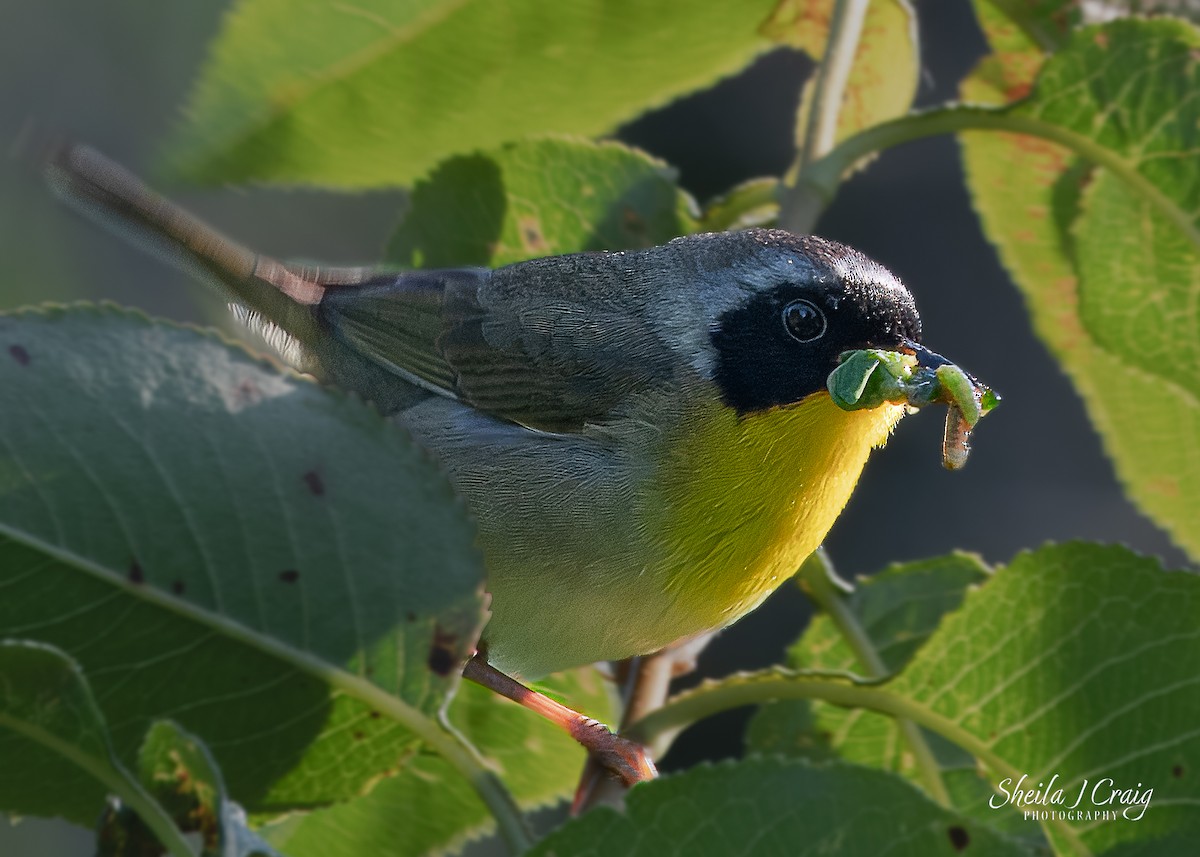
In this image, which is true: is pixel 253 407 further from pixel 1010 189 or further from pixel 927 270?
pixel 927 270

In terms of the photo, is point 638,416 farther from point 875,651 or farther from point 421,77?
point 421,77

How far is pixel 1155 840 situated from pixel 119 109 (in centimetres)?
638

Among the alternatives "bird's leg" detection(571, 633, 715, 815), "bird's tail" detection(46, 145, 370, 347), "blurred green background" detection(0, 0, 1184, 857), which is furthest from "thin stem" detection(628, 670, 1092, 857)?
"blurred green background" detection(0, 0, 1184, 857)

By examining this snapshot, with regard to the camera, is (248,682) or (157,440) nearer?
(157,440)

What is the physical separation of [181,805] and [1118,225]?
1753mm

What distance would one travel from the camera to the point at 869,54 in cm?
245

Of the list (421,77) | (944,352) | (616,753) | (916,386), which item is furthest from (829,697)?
(944,352)

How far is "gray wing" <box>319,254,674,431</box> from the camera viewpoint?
220 cm

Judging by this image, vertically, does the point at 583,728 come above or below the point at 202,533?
below

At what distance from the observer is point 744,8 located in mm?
2473

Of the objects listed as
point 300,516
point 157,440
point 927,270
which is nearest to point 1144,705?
point 300,516

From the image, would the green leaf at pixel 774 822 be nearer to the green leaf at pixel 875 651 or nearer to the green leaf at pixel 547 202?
the green leaf at pixel 875 651

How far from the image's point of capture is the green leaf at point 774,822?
1.25 m

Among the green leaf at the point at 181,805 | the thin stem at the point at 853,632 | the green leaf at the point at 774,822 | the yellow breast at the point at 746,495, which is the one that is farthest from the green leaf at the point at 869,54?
the green leaf at the point at 181,805
